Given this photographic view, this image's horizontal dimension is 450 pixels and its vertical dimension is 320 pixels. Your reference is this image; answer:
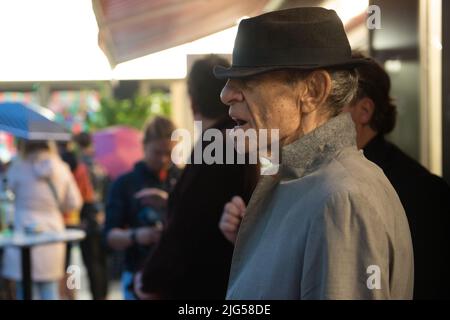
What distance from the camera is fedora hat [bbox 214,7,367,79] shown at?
5.51 feet

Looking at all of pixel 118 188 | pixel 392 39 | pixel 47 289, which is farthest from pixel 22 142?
pixel 392 39

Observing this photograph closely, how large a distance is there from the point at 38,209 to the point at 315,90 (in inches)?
169

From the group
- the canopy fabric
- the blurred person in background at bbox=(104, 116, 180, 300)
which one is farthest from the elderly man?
the blurred person in background at bbox=(104, 116, 180, 300)

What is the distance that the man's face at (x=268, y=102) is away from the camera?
1729mm

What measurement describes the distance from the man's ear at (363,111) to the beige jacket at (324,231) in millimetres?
994

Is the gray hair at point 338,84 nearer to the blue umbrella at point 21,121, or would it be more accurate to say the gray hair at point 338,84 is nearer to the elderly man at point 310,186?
the elderly man at point 310,186

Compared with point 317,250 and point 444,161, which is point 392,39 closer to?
point 444,161

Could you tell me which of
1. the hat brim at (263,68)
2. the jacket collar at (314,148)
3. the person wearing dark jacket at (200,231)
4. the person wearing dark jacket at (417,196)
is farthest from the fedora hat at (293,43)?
the person wearing dark jacket at (200,231)

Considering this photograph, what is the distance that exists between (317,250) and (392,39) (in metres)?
2.95

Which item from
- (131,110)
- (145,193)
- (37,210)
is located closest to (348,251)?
(145,193)

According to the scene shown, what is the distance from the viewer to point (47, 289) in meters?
5.72

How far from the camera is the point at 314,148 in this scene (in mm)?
1683

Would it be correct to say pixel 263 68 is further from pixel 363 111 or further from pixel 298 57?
pixel 363 111

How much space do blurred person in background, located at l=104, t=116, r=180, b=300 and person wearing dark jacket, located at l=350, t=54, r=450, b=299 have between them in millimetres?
1626
